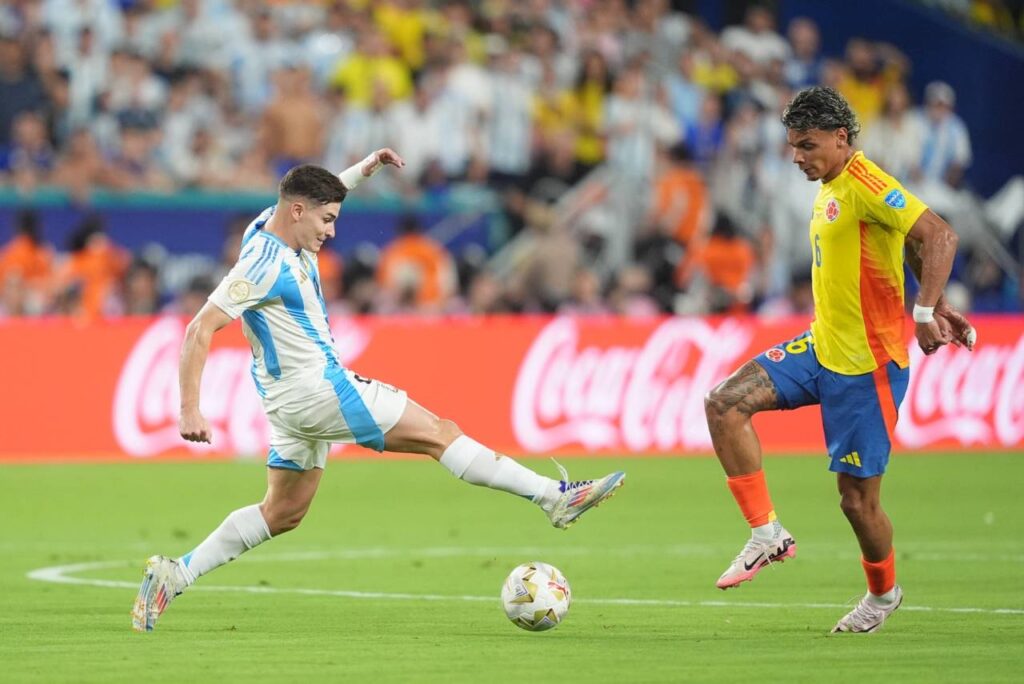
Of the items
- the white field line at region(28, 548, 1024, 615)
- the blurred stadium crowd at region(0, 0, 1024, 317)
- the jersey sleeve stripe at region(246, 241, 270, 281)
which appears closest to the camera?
the jersey sleeve stripe at region(246, 241, 270, 281)

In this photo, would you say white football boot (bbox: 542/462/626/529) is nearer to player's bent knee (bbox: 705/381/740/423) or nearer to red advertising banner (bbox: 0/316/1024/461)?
player's bent knee (bbox: 705/381/740/423)

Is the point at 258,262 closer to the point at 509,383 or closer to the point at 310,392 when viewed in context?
the point at 310,392

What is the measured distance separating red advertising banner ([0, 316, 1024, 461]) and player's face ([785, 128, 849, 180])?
1070 cm

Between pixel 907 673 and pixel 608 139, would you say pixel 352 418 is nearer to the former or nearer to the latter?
pixel 907 673

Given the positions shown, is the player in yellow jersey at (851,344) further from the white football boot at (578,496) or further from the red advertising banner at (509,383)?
the red advertising banner at (509,383)

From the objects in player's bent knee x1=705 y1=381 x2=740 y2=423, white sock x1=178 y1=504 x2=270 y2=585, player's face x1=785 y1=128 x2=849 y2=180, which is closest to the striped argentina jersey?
white sock x1=178 y1=504 x2=270 y2=585

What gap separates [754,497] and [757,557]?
0.94 feet

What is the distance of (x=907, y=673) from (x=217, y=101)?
15.8 m

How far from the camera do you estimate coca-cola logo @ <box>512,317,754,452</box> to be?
19.4 m

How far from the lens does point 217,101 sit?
71.3 feet

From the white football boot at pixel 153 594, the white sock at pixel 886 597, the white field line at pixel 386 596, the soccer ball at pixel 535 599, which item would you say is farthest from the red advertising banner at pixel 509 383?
the white sock at pixel 886 597

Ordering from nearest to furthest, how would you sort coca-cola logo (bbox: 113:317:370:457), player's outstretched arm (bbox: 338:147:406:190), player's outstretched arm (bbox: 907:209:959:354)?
player's outstretched arm (bbox: 907:209:959:354), player's outstretched arm (bbox: 338:147:406:190), coca-cola logo (bbox: 113:317:370:457)

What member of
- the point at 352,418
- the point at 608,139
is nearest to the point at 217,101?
the point at 608,139

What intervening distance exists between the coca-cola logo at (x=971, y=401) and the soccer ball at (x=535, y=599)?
12000 millimetres
